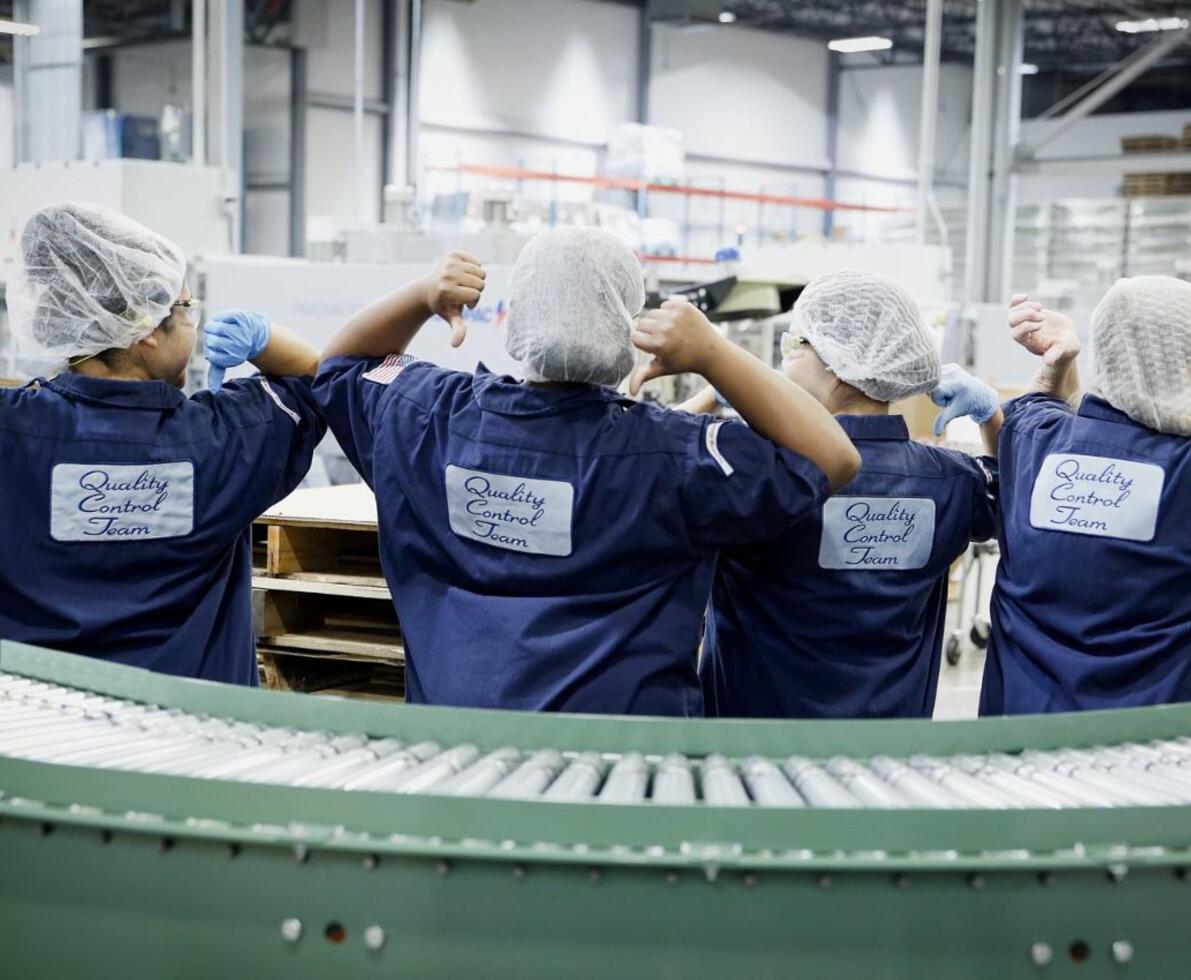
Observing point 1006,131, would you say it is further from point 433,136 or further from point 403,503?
point 403,503

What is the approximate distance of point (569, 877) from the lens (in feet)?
3.98

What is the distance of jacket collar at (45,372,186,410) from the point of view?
2.27m

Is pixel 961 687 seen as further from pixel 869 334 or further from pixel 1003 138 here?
pixel 1003 138

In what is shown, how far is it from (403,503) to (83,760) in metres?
0.85

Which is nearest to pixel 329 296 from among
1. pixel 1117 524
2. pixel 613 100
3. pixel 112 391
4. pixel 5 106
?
pixel 112 391

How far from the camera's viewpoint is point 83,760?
139 cm

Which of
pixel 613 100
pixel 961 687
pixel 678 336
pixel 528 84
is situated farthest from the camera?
pixel 613 100

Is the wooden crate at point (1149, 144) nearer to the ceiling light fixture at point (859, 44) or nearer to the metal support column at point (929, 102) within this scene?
the metal support column at point (929, 102)

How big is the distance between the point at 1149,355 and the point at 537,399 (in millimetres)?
1002

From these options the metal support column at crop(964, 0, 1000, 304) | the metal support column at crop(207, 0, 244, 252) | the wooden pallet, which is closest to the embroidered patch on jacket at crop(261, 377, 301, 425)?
the metal support column at crop(207, 0, 244, 252)

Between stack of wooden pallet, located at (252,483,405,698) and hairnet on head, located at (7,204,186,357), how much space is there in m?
1.19

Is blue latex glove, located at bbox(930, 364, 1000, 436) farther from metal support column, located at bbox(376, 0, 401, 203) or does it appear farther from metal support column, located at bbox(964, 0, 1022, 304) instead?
metal support column, located at bbox(376, 0, 401, 203)

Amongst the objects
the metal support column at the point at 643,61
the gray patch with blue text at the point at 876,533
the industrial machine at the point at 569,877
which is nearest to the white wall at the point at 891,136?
the metal support column at the point at 643,61

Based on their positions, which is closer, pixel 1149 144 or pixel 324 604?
pixel 324 604
